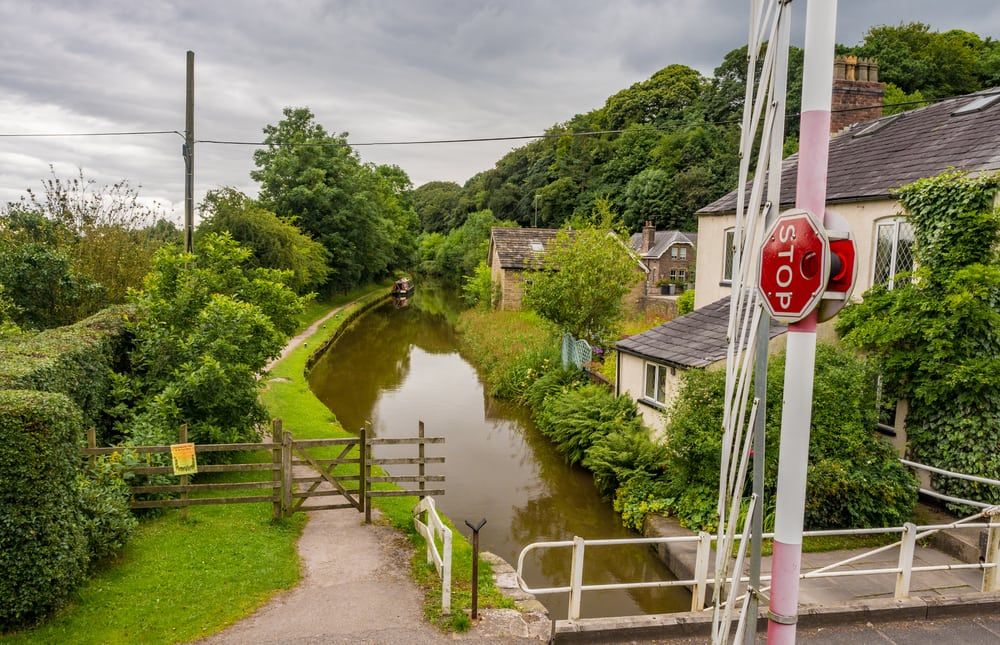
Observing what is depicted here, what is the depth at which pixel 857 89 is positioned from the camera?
1966cm

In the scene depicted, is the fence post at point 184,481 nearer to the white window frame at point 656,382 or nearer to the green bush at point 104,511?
the green bush at point 104,511

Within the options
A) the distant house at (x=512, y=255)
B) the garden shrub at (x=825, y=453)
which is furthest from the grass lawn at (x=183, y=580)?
the distant house at (x=512, y=255)

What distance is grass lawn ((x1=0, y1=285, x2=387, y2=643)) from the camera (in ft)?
24.7

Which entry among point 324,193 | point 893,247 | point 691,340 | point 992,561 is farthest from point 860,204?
point 324,193

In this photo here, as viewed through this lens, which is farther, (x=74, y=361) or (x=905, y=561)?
(x=74, y=361)

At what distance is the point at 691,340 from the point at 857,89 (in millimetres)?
10572

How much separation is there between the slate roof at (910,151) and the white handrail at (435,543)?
11.1 metres

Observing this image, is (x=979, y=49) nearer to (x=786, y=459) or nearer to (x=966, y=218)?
(x=966, y=218)

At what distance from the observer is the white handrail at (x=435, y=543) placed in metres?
7.93

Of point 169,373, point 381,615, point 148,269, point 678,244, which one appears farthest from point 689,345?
point 678,244

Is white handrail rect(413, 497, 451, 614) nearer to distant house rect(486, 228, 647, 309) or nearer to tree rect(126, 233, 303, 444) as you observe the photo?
tree rect(126, 233, 303, 444)

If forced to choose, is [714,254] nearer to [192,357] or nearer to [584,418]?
[584,418]

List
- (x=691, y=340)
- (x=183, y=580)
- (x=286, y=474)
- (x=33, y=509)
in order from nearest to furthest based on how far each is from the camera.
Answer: (x=33, y=509) < (x=183, y=580) < (x=286, y=474) < (x=691, y=340)

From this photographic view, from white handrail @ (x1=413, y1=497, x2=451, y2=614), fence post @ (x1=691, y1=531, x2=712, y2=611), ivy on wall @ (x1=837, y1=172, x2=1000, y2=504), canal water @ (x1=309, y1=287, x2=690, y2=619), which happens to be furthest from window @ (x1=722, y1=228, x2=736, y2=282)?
fence post @ (x1=691, y1=531, x2=712, y2=611)
